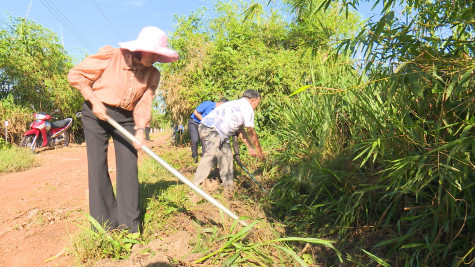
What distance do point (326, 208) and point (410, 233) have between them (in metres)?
1.00

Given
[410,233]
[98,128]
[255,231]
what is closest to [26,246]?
[98,128]

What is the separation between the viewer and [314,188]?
3.70 metres

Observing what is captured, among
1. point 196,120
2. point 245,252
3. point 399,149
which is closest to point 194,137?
point 196,120

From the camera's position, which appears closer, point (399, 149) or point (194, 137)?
point (399, 149)

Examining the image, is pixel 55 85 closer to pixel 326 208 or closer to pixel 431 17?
pixel 326 208

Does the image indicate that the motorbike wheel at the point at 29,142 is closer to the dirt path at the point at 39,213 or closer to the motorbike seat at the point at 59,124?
the motorbike seat at the point at 59,124

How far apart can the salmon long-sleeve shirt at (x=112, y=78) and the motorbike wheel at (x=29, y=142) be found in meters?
7.65

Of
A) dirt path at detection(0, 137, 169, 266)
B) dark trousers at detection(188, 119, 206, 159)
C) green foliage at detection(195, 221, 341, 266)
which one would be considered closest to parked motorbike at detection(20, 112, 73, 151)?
dirt path at detection(0, 137, 169, 266)

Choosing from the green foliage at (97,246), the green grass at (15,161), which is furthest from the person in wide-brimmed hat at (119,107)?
the green grass at (15,161)

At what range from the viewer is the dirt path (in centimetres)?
290

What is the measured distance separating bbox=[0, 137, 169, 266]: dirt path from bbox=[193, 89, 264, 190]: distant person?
1.41 metres

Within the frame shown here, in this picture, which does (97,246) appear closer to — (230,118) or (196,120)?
(230,118)

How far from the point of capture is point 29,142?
958cm

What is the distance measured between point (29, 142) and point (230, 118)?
7511mm
